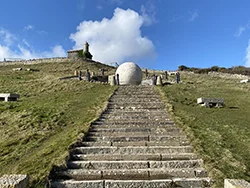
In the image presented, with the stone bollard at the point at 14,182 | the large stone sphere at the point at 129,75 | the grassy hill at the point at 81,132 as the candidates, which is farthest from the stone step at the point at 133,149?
the large stone sphere at the point at 129,75

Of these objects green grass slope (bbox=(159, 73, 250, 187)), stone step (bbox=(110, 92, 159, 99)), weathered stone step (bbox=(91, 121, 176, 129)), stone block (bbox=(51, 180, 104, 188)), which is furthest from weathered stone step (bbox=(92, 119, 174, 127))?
stone step (bbox=(110, 92, 159, 99))

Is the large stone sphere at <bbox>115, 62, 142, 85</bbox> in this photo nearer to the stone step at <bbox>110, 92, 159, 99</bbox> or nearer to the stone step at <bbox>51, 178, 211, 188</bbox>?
the stone step at <bbox>110, 92, 159, 99</bbox>

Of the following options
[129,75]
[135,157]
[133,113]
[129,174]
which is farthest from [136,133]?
[129,75]

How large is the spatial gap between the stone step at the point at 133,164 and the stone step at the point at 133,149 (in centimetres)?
90

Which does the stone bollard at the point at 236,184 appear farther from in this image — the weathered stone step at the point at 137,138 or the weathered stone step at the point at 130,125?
the weathered stone step at the point at 130,125

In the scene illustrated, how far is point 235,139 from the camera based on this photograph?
953cm

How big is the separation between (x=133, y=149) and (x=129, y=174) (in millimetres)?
1682

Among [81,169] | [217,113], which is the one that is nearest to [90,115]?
[81,169]

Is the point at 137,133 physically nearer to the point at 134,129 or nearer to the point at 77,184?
the point at 134,129

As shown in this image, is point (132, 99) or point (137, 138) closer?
point (137, 138)

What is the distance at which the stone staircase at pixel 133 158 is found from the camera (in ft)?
21.6

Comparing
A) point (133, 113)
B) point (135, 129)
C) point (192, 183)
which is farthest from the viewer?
point (133, 113)

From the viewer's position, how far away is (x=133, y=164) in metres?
7.61

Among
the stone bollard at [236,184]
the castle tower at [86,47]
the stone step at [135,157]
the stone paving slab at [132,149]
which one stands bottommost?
the stone bollard at [236,184]
